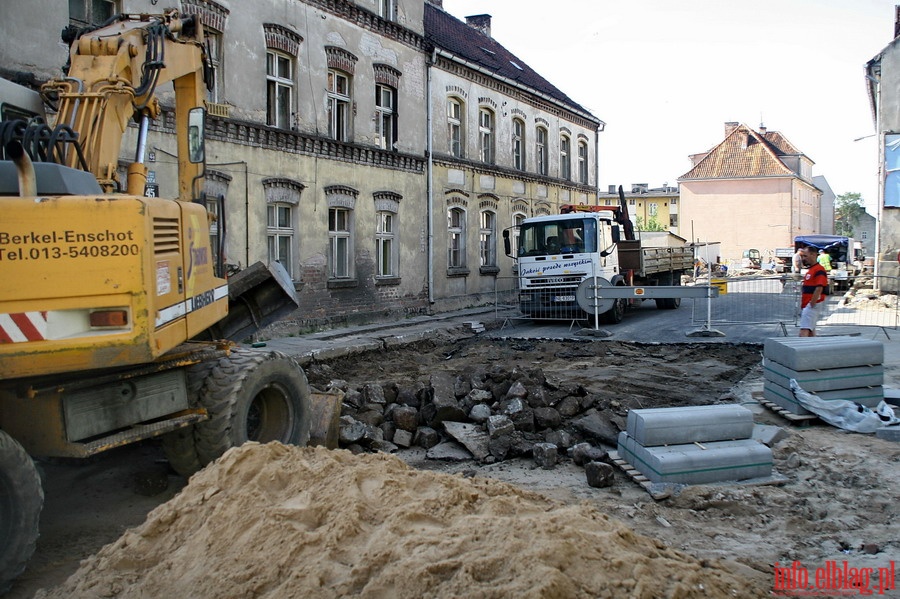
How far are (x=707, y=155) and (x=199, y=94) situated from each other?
6105 cm

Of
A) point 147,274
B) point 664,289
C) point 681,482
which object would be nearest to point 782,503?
point 681,482

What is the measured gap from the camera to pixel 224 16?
47.3ft

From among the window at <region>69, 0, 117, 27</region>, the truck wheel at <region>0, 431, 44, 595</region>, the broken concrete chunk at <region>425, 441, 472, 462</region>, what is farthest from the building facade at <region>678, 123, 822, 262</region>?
the truck wheel at <region>0, 431, 44, 595</region>

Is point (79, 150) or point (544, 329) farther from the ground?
point (79, 150)

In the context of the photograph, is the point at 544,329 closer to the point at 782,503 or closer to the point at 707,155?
the point at 782,503

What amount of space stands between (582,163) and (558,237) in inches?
625

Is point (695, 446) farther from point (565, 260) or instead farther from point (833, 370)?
point (565, 260)

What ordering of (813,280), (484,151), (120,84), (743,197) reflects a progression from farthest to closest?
1. (743,197)
2. (484,151)
3. (813,280)
4. (120,84)

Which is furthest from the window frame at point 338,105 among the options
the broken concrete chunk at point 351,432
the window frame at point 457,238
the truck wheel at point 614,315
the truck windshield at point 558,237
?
the broken concrete chunk at point 351,432

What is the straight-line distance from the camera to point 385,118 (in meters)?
19.8

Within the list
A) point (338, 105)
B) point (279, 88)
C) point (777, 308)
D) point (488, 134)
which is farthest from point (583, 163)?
point (279, 88)

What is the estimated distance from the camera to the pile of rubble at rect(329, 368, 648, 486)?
7.35m

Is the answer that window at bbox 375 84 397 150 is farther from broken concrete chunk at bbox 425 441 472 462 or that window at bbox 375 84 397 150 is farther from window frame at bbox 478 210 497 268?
broken concrete chunk at bbox 425 441 472 462

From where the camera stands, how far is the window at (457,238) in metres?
23.0
